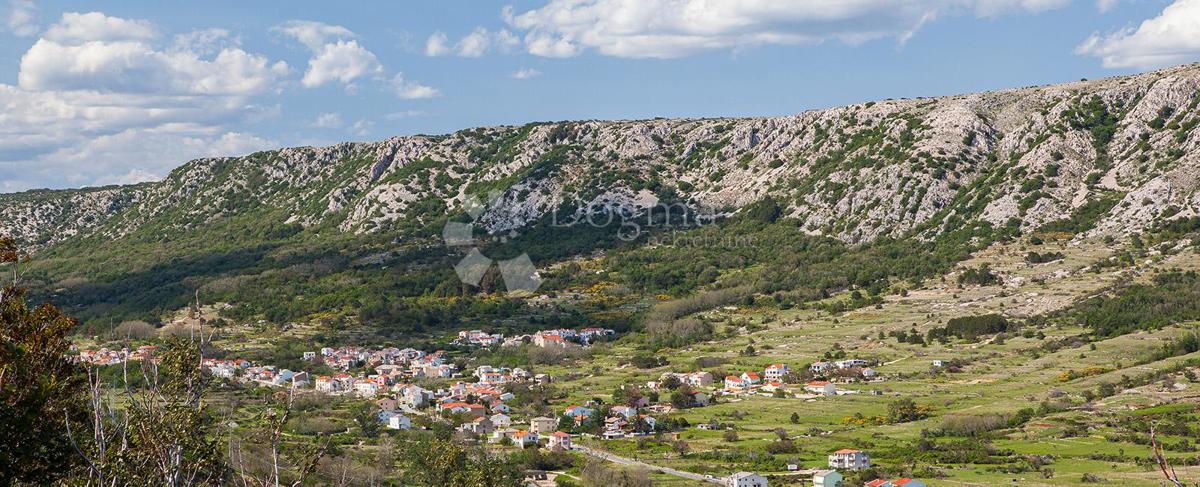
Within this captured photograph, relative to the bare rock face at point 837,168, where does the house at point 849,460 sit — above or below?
below

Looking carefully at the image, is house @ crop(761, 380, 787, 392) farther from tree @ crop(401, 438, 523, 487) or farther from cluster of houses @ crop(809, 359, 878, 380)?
tree @ crop(401, 438, 523, 487)

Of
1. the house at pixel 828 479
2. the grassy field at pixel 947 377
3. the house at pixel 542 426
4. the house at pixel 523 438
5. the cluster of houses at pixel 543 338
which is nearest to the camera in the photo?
the house at pixel 828 479

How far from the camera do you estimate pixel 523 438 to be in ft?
205

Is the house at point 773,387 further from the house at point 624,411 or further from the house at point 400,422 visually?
the house at point 400,422

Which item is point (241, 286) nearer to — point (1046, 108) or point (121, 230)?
point (121, 230)

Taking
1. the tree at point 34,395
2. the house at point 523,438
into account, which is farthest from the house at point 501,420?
the tree at point 34,395

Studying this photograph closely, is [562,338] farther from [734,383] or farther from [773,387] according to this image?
[773,387]

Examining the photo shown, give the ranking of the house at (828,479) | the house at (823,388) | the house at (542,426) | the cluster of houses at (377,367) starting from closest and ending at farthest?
the house at (828,479) → the house at (542,426) → the house at (823,388) → the cluster of houses at (377,367)

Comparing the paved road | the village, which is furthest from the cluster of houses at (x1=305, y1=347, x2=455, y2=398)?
the paved road

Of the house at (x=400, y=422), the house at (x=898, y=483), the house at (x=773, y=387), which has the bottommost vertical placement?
the house at (x=773, y=387)

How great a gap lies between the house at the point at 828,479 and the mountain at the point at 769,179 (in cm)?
6976

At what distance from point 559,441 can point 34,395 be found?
1630 inches

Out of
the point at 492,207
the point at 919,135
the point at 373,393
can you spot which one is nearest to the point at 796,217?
the point at 919,135

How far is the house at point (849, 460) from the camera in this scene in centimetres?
5184
